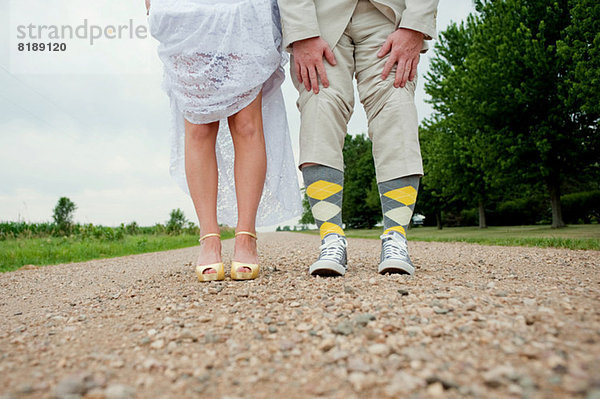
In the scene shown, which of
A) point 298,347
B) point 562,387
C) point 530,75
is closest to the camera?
point 562,387

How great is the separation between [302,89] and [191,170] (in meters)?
0.79

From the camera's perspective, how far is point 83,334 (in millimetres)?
1328

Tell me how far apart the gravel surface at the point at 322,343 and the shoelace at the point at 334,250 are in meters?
0.27

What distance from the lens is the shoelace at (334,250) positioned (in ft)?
6.64

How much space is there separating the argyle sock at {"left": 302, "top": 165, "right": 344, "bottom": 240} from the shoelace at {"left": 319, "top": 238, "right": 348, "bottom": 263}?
6cm

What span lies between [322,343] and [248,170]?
1.28m

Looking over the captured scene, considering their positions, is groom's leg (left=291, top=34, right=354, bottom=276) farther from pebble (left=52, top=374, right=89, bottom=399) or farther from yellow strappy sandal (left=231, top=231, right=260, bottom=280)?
pebble (left=52, top=374, right=89, bottom=399)

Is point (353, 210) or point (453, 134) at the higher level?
point (453, 134)

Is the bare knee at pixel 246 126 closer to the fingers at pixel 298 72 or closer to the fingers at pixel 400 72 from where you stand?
the fingers at pixel 298 72

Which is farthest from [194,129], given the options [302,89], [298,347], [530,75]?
[530,75]

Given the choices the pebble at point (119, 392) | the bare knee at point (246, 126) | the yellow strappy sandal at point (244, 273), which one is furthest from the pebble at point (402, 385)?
the bare knee at point (246, 126)

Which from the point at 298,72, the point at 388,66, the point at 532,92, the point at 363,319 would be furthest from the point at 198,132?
the point at 532,92

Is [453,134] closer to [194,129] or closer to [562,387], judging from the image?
[194,129]

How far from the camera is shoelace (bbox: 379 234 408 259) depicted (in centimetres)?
203
